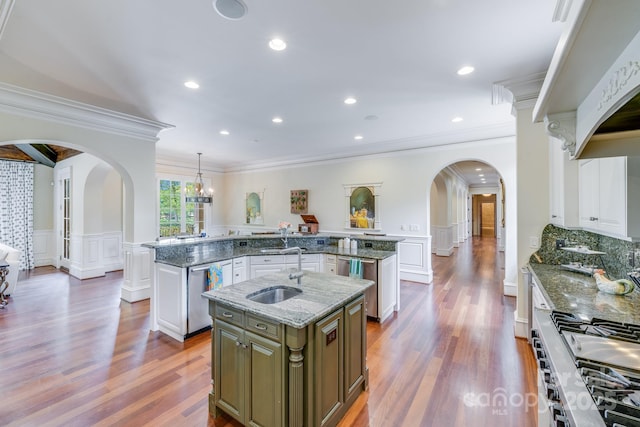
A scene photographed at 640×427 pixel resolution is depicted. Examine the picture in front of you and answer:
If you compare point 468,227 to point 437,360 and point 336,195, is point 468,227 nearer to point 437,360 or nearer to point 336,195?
point 336,195

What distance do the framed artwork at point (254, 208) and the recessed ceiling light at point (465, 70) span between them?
6.41m

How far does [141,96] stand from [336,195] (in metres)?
4.53

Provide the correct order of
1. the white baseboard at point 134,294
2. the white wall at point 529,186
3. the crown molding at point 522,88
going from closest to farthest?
1. the crown molding at point 522,88
2. the white wall at point 529,186
3. the white baseboard at point 134,294

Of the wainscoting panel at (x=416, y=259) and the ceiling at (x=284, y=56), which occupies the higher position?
the ceiling at (x=284, y=56)

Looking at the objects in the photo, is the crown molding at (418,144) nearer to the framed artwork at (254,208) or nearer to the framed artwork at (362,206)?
the framed artwork at (362,206)

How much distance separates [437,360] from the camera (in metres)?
2.75

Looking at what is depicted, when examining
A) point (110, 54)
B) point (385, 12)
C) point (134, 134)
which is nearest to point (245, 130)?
point (134, 134)

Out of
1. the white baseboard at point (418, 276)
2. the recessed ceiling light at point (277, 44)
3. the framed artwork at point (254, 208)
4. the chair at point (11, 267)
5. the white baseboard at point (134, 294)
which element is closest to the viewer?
the recessed ceiling light at point (277, 44)

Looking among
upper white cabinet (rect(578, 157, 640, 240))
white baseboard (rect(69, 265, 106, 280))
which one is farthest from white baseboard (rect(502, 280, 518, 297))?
white baseboard (rect(69, 265, 106, 280))

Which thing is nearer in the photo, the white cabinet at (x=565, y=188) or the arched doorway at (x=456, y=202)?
the white cabinet at (x=565, y=188)

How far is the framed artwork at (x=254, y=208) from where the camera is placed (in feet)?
27.4

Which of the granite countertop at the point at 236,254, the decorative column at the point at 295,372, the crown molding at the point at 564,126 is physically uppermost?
the crown molding at the point at 564,126

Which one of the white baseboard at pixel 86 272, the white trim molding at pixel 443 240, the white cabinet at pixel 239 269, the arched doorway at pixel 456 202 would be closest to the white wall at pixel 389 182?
the arched doorway at pixel 456 202

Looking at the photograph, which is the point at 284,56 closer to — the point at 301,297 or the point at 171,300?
the point at 301,297
